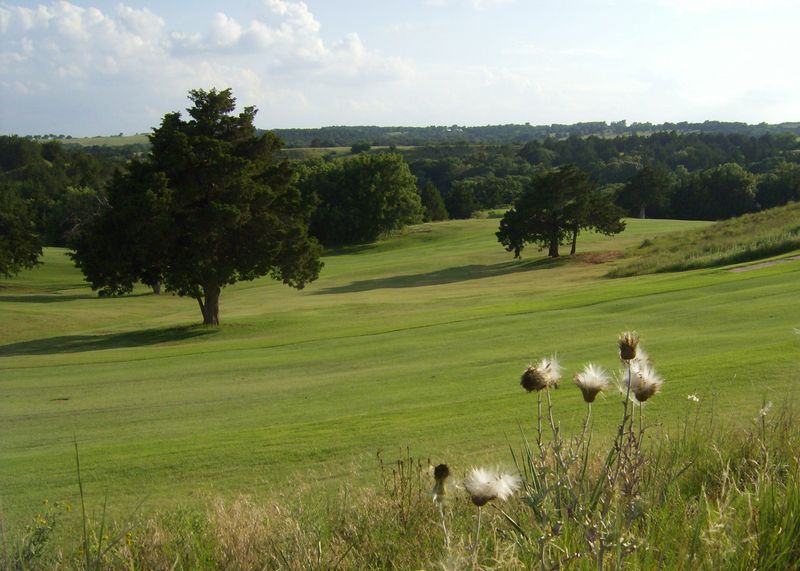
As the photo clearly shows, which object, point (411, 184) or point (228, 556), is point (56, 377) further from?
point (411, 184)

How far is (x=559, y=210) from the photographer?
185ft

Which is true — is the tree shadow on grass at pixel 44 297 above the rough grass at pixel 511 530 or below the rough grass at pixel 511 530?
below

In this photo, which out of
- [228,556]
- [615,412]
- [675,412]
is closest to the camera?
[228,556]

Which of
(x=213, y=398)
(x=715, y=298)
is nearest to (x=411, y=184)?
(x=715, y=298)

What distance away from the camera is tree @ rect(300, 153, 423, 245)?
259 feet

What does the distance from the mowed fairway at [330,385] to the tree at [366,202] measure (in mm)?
46085

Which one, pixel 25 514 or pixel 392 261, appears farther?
pixel 392 261

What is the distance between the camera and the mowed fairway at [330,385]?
867 centimetres

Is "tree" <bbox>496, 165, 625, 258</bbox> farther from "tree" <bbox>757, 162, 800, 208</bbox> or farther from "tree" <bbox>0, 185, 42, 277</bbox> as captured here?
"tree" <bbox>757, 162, 800, 208</bbox>

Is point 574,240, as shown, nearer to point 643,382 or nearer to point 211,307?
point 211,307

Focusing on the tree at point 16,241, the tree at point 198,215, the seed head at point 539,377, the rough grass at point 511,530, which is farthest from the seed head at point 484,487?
the tree at point 16,241

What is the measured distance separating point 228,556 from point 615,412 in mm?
5645

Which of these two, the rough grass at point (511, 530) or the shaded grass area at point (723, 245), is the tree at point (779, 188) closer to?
the shaded grass area at point (723, 245)

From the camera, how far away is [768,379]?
31.0ft
